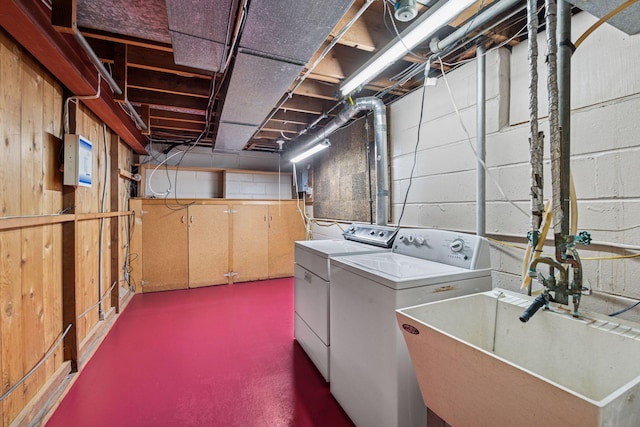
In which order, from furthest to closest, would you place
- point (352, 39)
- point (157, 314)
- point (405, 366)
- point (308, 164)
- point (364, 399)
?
point (308, 164)
point (157, 314)
point (352, 39)
point (364, 399)
point (405, 366)

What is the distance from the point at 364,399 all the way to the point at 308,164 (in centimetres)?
362

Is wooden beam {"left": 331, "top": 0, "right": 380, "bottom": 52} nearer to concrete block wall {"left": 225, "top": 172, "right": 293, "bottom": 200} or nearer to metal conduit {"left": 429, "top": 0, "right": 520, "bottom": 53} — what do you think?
metal conduit {"left": 429, "top": 0, "right": 520, "bottom": 53}

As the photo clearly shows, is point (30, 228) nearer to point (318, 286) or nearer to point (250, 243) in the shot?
point (318, 286)

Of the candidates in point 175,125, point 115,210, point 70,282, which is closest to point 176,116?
point 175,125

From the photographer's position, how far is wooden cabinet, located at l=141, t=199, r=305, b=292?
157 inches

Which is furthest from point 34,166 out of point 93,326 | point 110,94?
point 93,326

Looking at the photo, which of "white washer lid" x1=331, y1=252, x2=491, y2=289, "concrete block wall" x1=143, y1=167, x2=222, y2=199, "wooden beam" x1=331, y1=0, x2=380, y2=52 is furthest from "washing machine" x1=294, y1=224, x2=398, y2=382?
"concrete block wall" x1=143, y1=167, x2=222, y2=199

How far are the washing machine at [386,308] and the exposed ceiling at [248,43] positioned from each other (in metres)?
1.24

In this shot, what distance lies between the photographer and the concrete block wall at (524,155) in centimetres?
124

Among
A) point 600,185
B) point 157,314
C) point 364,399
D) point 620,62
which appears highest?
point 620,62

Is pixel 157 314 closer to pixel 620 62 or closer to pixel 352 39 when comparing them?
pixel 352 39

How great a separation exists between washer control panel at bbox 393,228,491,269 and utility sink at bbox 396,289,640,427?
0.86ft

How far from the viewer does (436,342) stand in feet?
2.97

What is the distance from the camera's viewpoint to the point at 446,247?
164 centimetres
